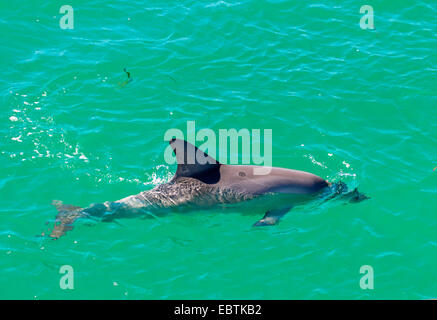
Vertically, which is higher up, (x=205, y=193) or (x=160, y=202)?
(x=205, y=193)

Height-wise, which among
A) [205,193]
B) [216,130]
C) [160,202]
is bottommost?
[160,202]

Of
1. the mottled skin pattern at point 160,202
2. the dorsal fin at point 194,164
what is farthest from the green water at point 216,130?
the dorsal fin at point 194,164

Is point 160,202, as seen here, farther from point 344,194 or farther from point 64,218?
point 344,194

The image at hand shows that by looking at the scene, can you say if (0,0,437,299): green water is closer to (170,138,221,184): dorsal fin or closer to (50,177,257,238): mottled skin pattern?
(50,177,257,238): mottled skin pattern

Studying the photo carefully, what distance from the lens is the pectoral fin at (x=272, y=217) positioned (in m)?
18.6

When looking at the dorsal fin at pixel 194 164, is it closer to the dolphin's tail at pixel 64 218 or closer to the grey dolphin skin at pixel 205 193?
the grey dolphin skin at pixel 205 193

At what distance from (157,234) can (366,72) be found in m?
13.0

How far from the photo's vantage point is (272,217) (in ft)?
62.2

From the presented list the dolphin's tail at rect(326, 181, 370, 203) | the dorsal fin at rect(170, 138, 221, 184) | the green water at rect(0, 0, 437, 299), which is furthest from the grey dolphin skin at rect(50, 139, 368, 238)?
the dolphin's tail at rect(326, 181, 370, 203)

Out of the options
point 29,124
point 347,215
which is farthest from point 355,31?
point 29,124

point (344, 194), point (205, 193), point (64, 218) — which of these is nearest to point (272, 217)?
point (205, 193)

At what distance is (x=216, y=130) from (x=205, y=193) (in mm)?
4553

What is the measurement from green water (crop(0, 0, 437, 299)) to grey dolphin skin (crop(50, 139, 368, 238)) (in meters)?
0.42
